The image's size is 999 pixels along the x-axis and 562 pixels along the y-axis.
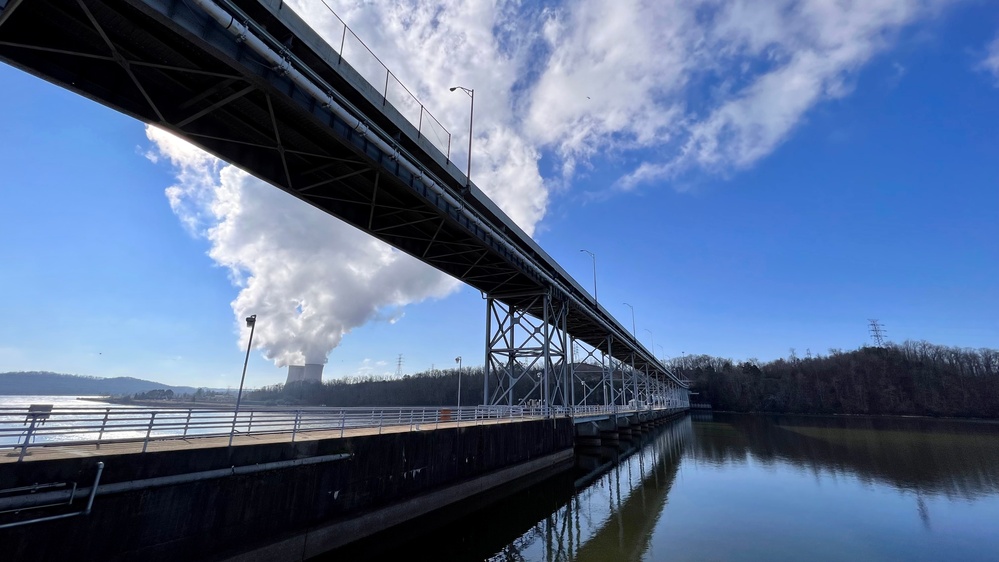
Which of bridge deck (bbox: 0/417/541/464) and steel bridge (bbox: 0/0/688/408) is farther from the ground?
steel bridge (bbox: 0/0/688/408)

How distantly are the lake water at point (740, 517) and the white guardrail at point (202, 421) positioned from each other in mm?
4256

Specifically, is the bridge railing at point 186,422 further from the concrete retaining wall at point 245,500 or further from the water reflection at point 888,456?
the water reflection at point 888,456

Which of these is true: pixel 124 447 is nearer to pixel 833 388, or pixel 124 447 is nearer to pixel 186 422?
pixel 186 422

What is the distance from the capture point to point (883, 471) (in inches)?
1172

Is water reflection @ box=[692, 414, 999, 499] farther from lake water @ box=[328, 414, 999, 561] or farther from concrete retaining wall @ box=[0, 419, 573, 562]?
concrete retaining wall @ box=[0, 419, 573, 562]

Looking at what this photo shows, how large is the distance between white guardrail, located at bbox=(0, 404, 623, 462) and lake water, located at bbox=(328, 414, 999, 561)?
426cm

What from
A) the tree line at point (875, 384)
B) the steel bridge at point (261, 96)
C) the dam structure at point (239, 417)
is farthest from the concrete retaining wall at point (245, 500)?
the tree line at point (875, 384)

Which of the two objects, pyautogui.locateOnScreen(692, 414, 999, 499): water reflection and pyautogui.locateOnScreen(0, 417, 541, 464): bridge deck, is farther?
pyautogui.locateOnScreen(692, 414, 999, 499): water reflection

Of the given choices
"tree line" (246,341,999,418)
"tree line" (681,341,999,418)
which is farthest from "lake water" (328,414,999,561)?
"tree line" (681,341,999,418)

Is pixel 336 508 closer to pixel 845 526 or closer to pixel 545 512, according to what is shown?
pixel 545 512

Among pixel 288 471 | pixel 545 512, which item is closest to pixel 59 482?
pixel 288 471

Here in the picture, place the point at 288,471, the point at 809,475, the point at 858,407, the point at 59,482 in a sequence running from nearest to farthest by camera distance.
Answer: the point at 59,482, the point at 288,471, the point at 809,475, the point at 858,407

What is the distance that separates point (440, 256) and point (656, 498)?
19034mm

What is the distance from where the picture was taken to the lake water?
14.4 metres
